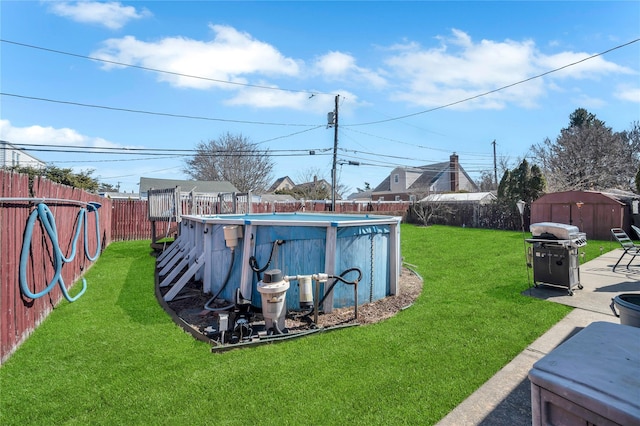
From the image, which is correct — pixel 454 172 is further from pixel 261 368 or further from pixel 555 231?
pixel 261 368

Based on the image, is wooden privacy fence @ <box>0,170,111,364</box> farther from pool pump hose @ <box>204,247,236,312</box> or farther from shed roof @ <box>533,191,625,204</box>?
shed roof @ <box>533,191,625,204</box>

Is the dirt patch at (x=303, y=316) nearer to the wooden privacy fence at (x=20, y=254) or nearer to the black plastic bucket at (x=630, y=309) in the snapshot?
the wooden privacy fence at (x=20, y=254)

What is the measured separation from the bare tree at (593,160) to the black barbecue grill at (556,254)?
1987 centimetres

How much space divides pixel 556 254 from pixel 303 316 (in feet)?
14.4

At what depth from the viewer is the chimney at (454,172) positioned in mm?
33469

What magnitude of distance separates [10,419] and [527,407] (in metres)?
3.75

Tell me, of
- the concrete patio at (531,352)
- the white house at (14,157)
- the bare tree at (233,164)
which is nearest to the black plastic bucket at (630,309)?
the concrete patio at (531,352)

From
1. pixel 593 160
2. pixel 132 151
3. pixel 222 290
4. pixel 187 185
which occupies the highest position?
pixel 593 160

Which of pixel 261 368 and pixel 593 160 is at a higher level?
pixel 593 160

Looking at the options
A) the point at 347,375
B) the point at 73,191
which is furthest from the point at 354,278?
the point at 73,191

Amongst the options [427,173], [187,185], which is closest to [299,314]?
[187,185]

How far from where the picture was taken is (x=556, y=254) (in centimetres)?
526

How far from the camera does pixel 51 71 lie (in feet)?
40.7

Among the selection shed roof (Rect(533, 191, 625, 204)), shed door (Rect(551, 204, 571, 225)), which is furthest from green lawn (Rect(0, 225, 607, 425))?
shed door (Rect(551, 204, 571, 225))
